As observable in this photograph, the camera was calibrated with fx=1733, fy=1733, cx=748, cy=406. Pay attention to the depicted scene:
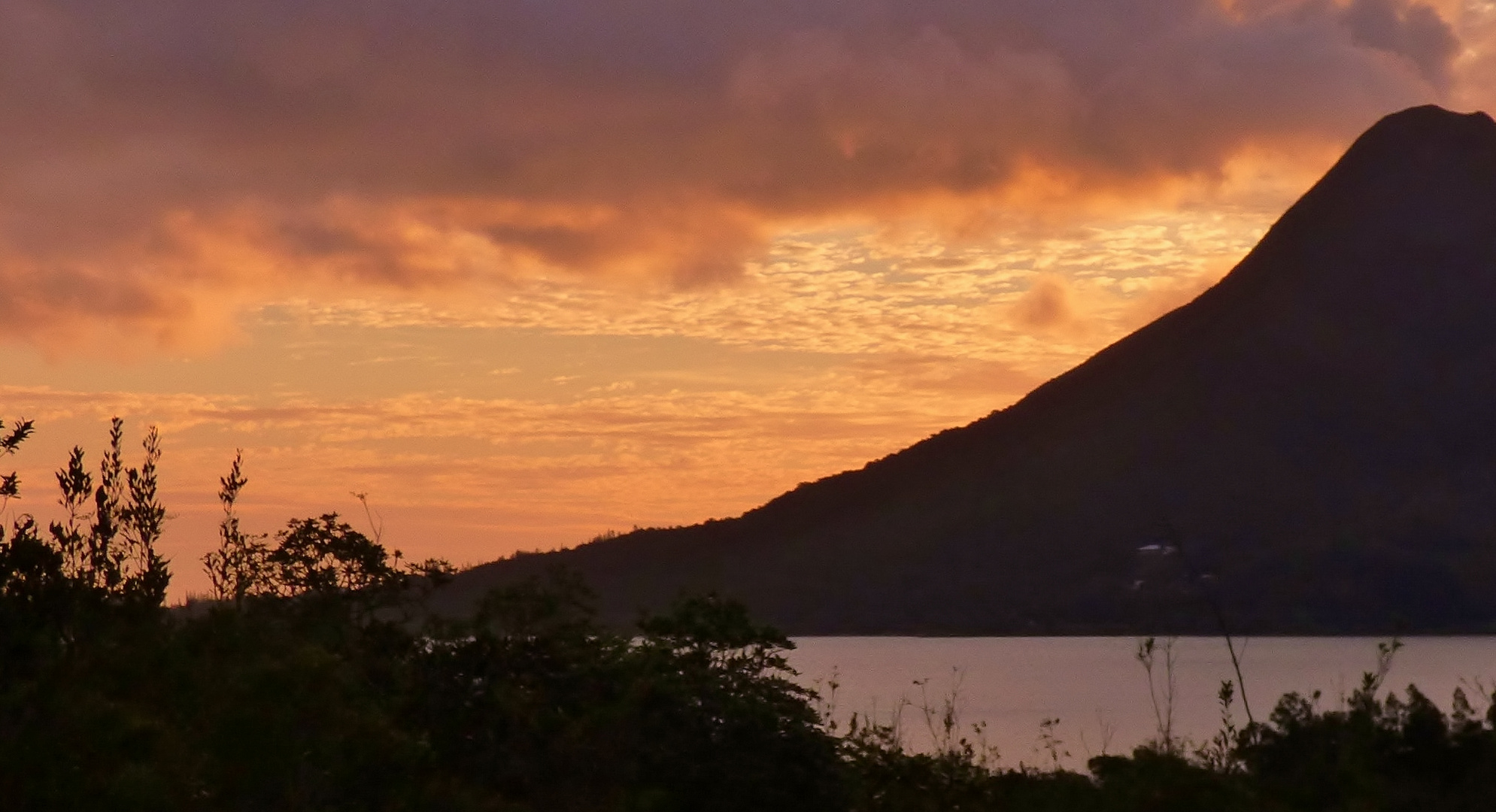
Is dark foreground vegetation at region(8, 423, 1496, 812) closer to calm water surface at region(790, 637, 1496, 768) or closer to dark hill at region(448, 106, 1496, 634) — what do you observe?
calm water surface at region(790, 637, 1496, 768)

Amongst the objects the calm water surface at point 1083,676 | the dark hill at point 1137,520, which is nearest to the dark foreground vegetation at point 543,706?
the calm water surface at point 1083,676

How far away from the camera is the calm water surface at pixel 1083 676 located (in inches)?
3228

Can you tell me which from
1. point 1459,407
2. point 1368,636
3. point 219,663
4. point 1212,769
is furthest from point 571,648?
point 1459,407

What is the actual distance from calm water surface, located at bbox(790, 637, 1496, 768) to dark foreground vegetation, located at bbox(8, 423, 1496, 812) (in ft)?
134

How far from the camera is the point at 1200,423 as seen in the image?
184375 mm

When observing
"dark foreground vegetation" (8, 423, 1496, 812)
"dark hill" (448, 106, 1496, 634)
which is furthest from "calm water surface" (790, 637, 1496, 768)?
"dark foreground vegetation" (8, 423, 1496, 812)

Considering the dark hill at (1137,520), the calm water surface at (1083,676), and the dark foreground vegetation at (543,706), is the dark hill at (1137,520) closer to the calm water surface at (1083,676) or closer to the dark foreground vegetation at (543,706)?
the calm water surface at (1083,676)

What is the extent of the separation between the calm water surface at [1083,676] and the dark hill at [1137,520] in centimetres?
377

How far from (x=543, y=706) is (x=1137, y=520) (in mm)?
149431

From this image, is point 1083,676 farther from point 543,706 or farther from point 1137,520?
point 543,706

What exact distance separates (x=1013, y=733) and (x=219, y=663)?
67.0 m

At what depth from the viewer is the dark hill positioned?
161875mm

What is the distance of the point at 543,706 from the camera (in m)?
17.0

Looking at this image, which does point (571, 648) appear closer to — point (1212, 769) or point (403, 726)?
point (403, 726)
